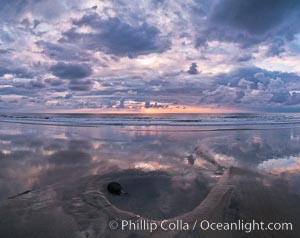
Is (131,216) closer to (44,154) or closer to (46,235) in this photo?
(46,235)

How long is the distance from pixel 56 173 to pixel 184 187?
4.48 metres

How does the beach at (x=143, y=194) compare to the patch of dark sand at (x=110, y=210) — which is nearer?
the patch of dark sand at (x=110, y=210)

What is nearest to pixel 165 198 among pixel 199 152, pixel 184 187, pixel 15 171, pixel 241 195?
pixel 184 187

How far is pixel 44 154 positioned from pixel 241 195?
9.57m

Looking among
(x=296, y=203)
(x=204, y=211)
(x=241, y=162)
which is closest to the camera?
(x=204, y=211)

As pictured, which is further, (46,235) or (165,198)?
(165,198)

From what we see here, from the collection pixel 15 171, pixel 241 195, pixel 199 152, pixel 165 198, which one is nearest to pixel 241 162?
pixel 199 152

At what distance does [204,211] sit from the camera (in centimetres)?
608

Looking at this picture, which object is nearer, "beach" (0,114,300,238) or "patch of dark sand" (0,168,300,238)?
"patch of dark sand" (0,168,300,238)

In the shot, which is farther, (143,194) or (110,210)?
(143,194)

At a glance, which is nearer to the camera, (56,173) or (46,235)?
(46,235)

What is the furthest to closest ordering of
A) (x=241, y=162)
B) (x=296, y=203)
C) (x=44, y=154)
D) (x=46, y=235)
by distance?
(x=44, y=154), (x=241, y=162), (x=296, y=203), (x=46, y=235)

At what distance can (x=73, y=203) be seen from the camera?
6.45 meters

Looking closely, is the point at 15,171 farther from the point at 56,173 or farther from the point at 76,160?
the point at 76,160
